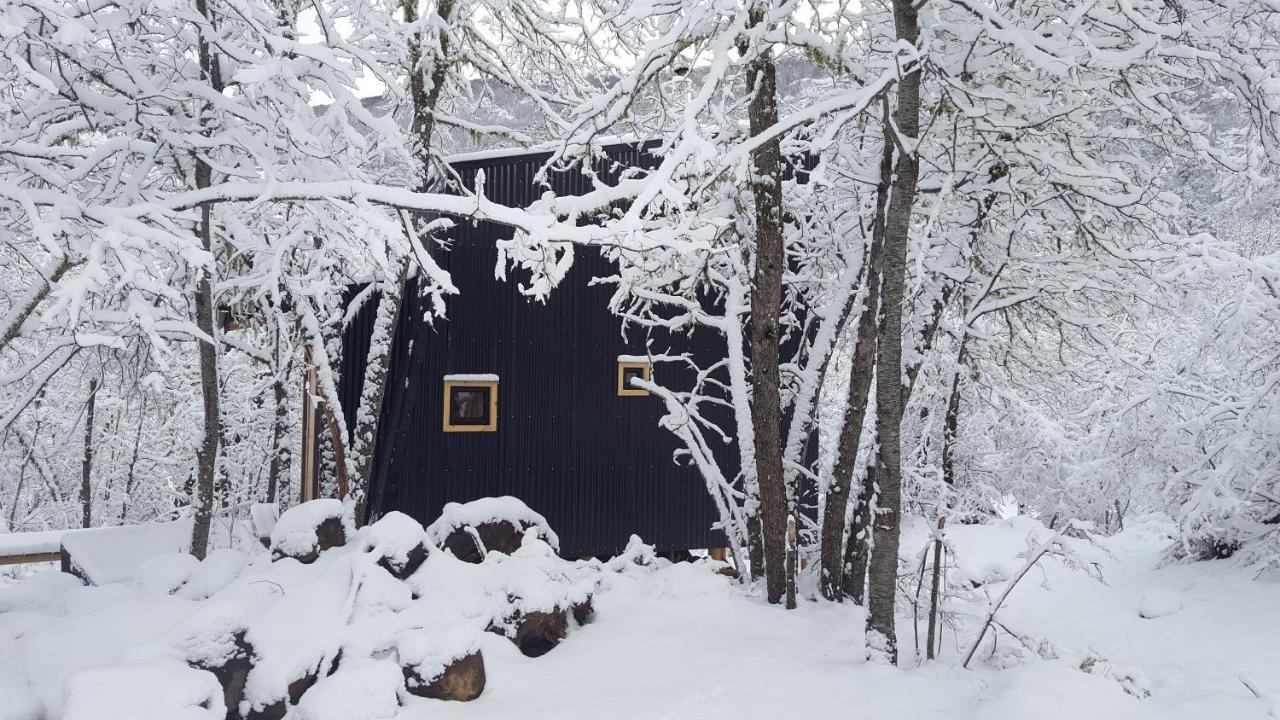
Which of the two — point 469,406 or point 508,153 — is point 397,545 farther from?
point 508,153

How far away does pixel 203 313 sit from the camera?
7.79 m

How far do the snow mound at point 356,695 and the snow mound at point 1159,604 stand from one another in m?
8.16

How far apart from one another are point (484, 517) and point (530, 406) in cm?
436

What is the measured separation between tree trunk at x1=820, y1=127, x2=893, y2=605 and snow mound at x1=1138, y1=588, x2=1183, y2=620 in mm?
4400

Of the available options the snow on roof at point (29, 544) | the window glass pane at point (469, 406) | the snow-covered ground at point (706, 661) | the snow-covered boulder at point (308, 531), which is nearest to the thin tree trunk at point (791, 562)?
the snow-covered ground at point (706, 661)

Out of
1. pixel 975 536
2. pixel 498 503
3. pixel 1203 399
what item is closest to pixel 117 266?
pixel 498 503

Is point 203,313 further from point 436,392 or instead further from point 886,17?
point 886,17

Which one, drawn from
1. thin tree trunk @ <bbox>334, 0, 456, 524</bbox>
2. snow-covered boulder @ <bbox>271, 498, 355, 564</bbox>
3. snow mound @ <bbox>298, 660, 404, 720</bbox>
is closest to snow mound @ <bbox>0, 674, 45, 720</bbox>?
snow mound @ <bbox>298, 660, 404, 720</bbox>

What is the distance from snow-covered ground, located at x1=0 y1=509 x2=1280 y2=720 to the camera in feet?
15.1

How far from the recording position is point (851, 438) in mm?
6988

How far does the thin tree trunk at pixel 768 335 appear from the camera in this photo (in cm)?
691

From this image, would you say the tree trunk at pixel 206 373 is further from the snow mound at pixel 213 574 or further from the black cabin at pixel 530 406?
the black cabin at pixel 530 406

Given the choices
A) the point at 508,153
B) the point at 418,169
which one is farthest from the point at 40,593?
the point at 508,153

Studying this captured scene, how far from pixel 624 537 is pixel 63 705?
8132mm
